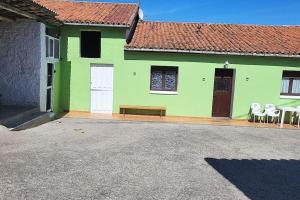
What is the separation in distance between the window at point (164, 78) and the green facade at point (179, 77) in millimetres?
340

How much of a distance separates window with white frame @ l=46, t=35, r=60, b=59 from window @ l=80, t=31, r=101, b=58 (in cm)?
131

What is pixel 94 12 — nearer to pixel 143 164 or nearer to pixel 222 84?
pixel 222 84

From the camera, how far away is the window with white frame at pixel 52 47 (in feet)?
45.4

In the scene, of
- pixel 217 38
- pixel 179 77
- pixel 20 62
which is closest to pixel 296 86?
pixel 217 38

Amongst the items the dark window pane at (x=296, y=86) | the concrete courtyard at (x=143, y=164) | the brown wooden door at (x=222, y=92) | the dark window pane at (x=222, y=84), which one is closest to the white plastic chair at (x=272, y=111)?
the dark window pane at (x=296, y=86)

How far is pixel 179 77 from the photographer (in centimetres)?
1605

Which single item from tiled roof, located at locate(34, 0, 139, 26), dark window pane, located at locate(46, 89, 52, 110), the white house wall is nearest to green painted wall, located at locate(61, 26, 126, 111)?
tiled roof, located at locate(34, 0, 139, 26)

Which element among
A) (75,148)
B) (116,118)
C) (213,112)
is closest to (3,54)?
(116,118)

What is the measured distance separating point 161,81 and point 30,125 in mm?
7211

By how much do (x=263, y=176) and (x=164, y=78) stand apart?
9.56 m

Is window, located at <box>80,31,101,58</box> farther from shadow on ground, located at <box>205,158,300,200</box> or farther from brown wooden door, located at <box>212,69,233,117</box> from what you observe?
shadow on ground, located at <box>205,158,300,200</box>

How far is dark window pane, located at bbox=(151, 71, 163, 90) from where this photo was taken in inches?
642

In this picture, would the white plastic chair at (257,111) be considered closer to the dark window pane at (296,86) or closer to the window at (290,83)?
the window at (290,83)

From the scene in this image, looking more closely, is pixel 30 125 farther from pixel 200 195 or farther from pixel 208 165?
pixel 200 195
